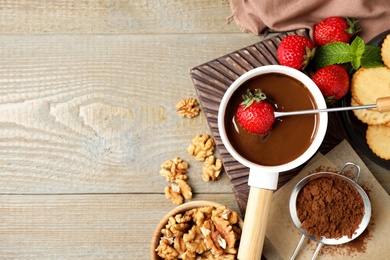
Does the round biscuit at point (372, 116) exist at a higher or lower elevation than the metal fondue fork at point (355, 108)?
lower

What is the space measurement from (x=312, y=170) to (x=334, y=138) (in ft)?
0.33

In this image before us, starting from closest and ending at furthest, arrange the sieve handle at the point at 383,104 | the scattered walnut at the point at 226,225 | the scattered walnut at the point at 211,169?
the sieve handle at the point at 383,104
the scattered walnut at the point at 226,225
the scattered walnut at the point at 211,169

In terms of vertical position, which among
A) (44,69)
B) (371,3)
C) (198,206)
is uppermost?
(371,3)

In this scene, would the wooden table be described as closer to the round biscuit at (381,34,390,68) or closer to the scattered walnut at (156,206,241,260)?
the scattered walnut at (156,206,241,260)

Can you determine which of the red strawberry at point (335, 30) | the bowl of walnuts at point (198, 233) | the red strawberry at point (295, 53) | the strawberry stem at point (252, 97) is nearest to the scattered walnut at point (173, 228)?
the bowl of walnuts at point (198, 233)

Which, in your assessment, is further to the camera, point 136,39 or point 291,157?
point 136,39

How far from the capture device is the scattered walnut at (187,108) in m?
1.36

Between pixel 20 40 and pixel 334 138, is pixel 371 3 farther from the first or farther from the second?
pixel 20 40

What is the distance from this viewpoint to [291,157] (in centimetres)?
119

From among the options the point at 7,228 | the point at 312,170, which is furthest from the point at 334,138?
the point at 7,228

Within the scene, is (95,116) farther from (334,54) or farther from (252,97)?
(334,54)

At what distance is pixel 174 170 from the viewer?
4.44 feet

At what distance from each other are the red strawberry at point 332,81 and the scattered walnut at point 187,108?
1.07 ft

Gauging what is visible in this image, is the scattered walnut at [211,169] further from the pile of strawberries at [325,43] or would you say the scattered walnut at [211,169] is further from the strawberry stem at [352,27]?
the strawberry stem at [352,27]
